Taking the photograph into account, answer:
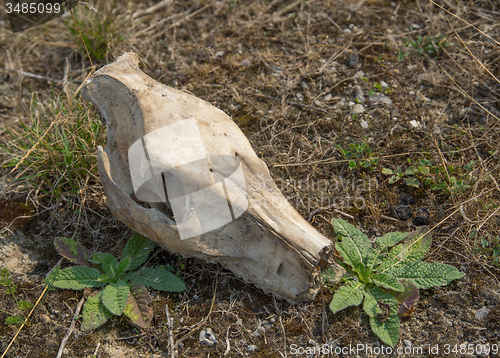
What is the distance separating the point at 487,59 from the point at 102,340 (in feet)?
13.0

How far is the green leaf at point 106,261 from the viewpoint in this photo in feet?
8.52

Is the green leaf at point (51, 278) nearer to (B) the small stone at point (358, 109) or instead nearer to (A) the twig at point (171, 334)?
(A) the twig at point (171, 334)

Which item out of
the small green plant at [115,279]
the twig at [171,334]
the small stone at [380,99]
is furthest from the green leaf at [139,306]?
the small stone at [380,99]

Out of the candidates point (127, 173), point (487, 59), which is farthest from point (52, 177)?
point (487, 59)

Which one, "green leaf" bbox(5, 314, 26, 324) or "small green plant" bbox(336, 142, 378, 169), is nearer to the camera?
"green leaf" bbox(5, 314, 26, 324)

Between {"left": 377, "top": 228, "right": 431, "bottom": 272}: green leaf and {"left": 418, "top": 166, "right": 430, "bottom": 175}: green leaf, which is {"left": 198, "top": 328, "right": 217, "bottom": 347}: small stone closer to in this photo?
{"left": 377, "top": 228, "right": 431, "bottom": 272}: green leaf

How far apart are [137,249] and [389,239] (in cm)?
176

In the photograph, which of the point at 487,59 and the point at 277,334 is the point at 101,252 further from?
the point at 487,59

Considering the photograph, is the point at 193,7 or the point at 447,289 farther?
the point at 193,7

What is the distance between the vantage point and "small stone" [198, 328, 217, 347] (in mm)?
2354

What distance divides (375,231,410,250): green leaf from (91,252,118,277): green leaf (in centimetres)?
181

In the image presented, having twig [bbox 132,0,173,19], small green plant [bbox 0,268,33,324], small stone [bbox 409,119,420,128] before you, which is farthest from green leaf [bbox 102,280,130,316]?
twig [bbox 132,0,173,19]

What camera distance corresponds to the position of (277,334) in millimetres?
2365

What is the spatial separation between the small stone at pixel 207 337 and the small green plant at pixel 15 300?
1144 mm
